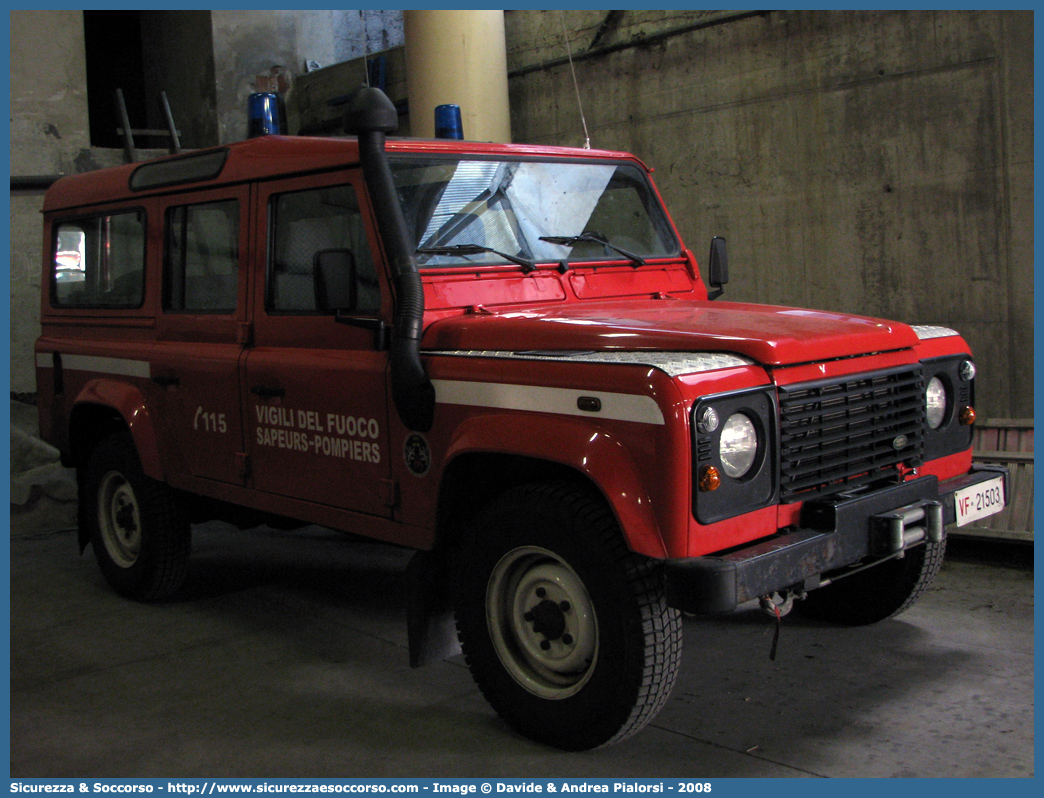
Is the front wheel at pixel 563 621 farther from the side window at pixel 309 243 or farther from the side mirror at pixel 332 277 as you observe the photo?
the side window at pixel 309 243

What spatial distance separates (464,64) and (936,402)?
5.00 meters

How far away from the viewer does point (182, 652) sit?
165 inches

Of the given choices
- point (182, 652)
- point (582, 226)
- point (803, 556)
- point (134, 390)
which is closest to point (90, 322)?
point (134, 390)

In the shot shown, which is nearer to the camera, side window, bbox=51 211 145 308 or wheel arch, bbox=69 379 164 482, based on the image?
wheel arch, bbox=69 379 164 482

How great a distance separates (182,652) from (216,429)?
96 cm

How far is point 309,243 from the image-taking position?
3865 millimetres

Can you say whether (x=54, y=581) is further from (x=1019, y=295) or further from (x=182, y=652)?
(x=1019, y=295)

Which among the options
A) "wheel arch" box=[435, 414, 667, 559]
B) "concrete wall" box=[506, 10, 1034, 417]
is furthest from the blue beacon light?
"concrete wall" box=[506, 10, 1034, 417]

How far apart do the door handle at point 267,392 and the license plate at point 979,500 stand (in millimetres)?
2522

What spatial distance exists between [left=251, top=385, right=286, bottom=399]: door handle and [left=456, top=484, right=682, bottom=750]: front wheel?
3.77 ft

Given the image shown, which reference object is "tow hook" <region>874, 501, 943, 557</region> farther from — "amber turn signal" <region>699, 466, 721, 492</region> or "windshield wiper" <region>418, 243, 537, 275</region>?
"windshield wiper" <region>418, 243, 537, 275</region>

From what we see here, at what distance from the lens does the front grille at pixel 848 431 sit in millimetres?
2885

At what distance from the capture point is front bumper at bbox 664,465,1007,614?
2.60 metres

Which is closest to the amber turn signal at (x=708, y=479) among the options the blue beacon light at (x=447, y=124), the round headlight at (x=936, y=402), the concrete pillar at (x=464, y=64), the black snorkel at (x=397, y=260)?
the black snorkel at (x=397, y=260)
